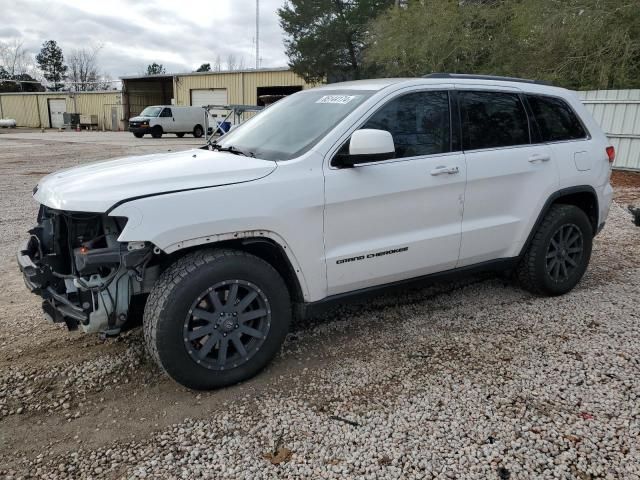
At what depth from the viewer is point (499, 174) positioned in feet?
12.6

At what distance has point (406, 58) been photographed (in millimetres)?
19172

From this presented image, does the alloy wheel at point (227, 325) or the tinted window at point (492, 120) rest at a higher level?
the tinted window at point (492, 120)

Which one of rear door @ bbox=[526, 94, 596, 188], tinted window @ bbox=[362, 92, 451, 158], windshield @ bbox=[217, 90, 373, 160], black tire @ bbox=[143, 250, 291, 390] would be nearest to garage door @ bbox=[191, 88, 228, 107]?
windshield @ bbox=[217, 90, 373, 160]

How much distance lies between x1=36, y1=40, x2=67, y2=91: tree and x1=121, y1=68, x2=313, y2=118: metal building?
1770 inches

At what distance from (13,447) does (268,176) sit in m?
1.92

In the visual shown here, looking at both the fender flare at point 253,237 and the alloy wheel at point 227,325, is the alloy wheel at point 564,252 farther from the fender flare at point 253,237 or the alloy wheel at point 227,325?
the alloy wheel at point 227,325

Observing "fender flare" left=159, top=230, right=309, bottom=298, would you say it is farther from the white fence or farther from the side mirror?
the white fence

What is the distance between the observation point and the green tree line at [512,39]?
1225cm

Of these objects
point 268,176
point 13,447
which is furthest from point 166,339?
point 268,176

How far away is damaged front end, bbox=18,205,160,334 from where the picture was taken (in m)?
2.66

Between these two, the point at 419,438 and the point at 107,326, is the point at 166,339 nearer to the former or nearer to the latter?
the point at 107,326

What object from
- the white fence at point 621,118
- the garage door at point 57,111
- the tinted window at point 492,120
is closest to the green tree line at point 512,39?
the white fence at point 621,118

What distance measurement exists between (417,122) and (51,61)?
9225 cm

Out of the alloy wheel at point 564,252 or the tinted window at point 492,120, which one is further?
the alloy wheel at point 564,252
